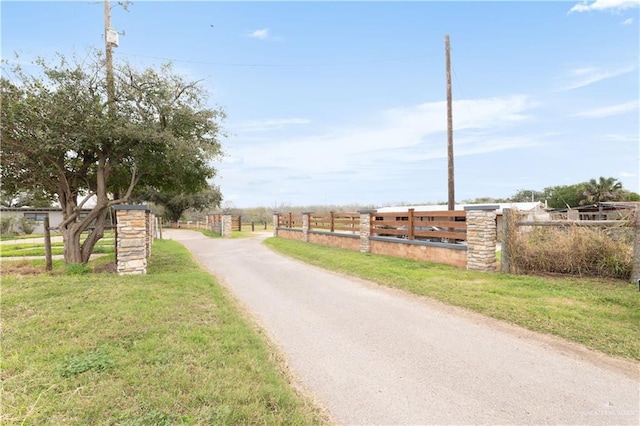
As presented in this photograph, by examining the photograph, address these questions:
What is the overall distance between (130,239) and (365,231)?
319 inches

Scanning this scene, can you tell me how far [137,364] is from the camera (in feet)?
10.5

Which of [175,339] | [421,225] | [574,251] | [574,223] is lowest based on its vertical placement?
[175,339]

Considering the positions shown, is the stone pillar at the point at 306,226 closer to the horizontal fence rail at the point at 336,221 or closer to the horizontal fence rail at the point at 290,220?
the horizontal fence rail at the point at 336,221

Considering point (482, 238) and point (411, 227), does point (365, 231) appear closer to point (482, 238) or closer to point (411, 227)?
point (411, 227)

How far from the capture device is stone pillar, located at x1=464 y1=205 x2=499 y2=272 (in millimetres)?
8422

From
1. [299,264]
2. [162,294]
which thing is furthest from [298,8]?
[162,294]

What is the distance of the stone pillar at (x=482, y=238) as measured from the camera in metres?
8.42

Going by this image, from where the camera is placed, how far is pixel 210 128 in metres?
9.60

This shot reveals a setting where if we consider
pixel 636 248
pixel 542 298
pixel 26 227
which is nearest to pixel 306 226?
pixel 542 298

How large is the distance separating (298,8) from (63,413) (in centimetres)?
1238

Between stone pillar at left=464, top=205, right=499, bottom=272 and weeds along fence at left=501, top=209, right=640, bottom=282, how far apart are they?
298 millimetres

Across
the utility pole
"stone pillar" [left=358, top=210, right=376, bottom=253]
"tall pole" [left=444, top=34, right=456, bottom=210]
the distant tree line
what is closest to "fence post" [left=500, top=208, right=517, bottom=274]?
"tall pole" [left=444, top=34, right=456, bottom=210]

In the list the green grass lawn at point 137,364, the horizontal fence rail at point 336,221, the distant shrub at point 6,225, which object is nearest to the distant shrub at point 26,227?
the distant shrub at point 6,225

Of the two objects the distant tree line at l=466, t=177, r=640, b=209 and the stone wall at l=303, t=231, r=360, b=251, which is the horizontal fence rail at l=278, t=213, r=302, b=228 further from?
the distant tree line at l=466, t=177, r=640, b=209
